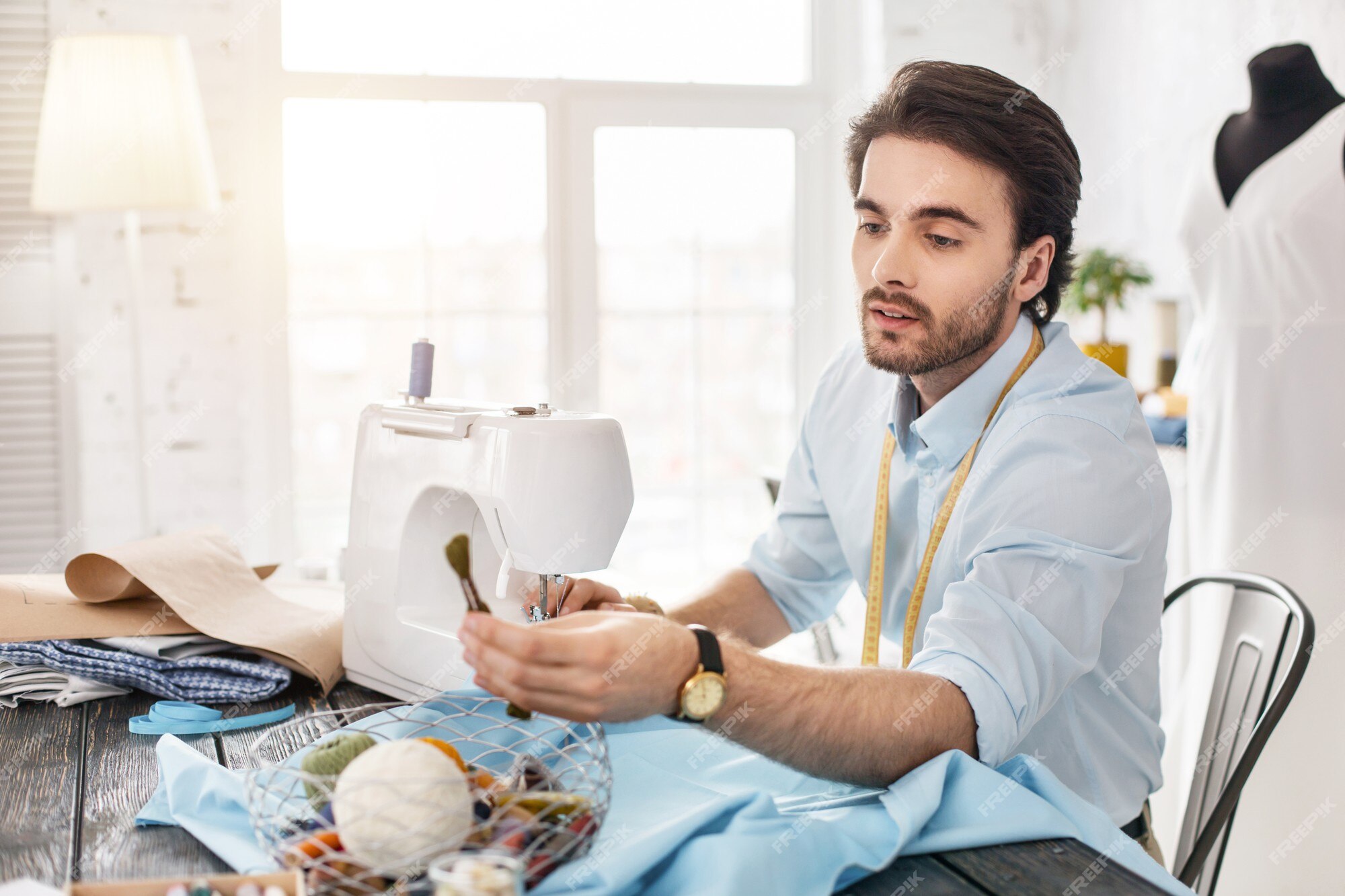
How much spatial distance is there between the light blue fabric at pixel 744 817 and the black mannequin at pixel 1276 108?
175cm

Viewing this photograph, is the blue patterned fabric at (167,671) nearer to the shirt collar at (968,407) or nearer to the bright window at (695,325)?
the shirt collar at (968,407)

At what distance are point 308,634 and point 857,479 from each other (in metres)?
0.80

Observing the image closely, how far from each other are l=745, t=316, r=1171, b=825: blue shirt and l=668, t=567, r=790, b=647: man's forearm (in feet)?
0.09

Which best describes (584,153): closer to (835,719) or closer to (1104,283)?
(1104,283)

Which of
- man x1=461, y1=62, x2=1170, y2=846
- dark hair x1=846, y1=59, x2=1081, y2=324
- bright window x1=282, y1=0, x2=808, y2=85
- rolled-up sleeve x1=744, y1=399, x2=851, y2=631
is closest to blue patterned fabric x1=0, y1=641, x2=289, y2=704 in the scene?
man x1=461, y1=62, x2=1170, y2=846

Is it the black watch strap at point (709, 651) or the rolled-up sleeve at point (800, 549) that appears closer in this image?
the black watch strap at point (709, 651)

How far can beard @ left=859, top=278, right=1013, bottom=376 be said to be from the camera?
147 cm

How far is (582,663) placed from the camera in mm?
844

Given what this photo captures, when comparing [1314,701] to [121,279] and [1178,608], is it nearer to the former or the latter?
[1178,608]

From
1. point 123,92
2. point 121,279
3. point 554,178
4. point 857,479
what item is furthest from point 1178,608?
point 121,279

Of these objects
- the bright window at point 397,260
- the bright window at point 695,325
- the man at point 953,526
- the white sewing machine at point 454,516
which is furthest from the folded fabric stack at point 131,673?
the bright window at point 695,325

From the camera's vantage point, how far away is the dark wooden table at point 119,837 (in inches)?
34.6

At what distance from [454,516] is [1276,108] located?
1.87m

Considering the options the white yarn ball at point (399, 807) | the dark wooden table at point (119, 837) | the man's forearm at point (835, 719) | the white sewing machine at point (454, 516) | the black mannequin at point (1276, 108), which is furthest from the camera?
the black mannequin at point (1276, 108)
